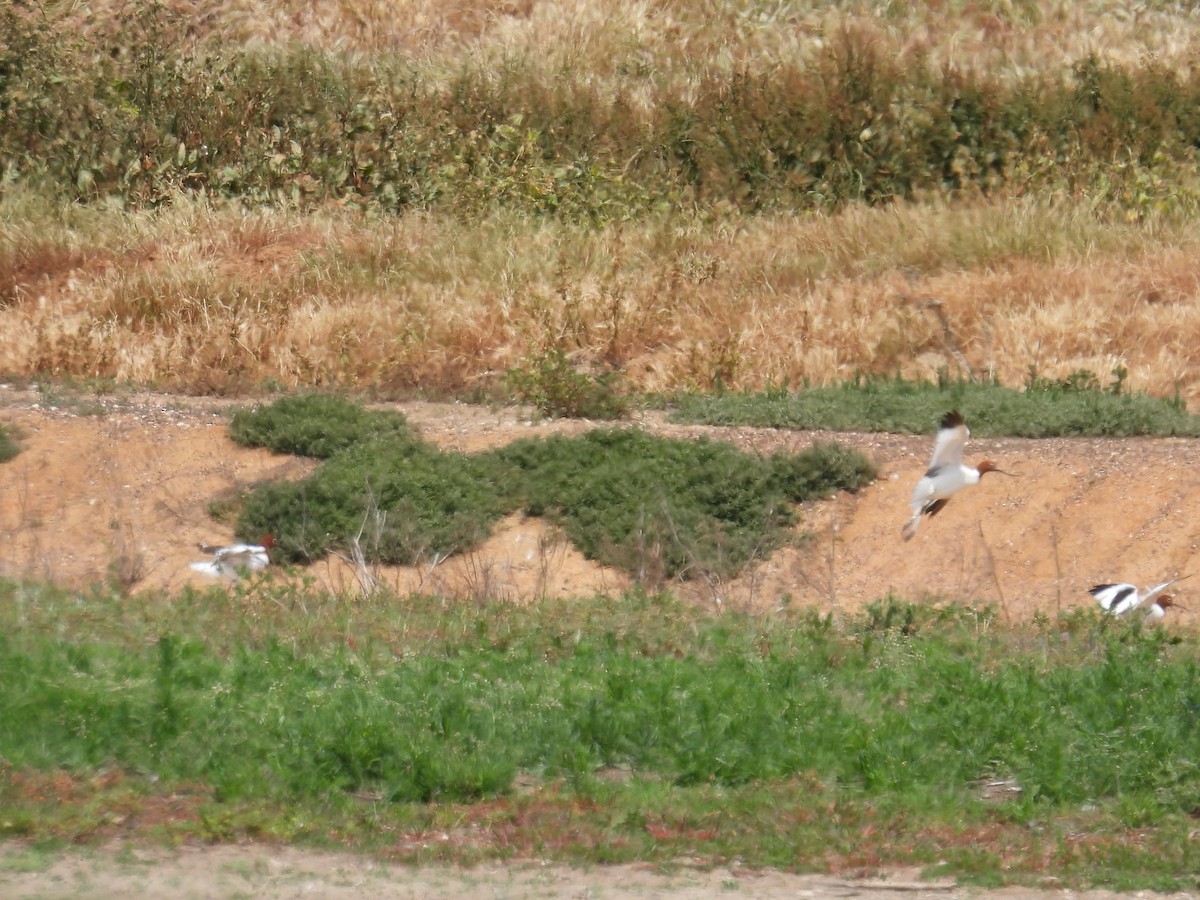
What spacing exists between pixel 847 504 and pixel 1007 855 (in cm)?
640

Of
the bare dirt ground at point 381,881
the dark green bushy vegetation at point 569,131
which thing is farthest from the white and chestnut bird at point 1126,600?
the dark green bushy vegetation at point 569,131

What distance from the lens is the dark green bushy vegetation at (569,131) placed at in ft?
61.7

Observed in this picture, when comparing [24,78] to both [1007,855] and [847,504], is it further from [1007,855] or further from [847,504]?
[1007,855]

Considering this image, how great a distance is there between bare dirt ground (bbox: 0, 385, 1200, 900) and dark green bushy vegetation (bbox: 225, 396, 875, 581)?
18 cm

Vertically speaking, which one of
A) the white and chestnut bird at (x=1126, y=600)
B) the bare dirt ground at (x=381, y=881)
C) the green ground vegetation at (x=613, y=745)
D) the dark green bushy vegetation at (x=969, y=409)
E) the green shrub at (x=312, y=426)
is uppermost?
the bare dirt ground at (x=381, y=881)

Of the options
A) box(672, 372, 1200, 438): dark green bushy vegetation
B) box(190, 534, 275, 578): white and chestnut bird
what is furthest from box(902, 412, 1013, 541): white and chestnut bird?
box(672, 372, 1200, 438): dark green bushy vegetation

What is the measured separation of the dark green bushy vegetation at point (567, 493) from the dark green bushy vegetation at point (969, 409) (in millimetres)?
885

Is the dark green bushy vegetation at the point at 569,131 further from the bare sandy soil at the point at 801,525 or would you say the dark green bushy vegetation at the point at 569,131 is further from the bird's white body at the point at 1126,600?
the bird's white body at the point at 1126,600

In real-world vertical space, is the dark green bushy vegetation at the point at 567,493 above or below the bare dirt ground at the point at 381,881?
below

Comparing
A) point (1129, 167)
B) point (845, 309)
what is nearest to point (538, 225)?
point (845, 309)

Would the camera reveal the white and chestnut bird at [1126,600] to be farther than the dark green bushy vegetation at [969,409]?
No

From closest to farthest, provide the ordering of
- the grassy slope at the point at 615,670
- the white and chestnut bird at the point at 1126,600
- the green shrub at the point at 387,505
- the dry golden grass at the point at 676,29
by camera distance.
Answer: the grassy slope at the point at 615,670, the white and chestnut bird at the point at 1126,600, the green shrub at the point at 387,505, the dry golden grass at the point at 676,29

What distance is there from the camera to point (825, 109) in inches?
757

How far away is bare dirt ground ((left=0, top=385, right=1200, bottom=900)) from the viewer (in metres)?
10.7
